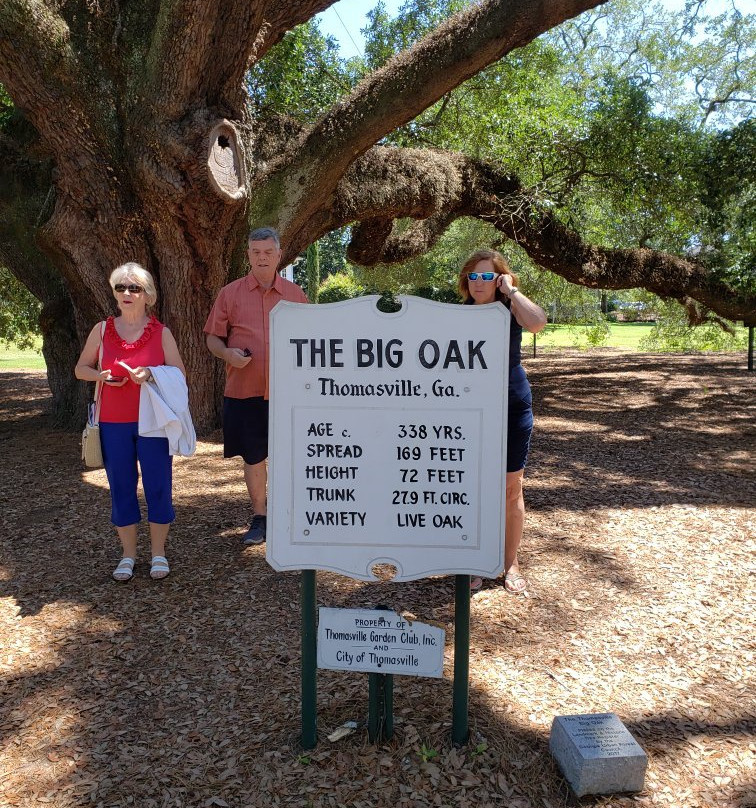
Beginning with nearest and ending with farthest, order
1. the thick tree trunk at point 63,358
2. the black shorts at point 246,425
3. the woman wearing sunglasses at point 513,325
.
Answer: the woman wearing sunglasses at point 513,325 < the black shorts at point 246,425 < the thick tree trunk at point 63,358

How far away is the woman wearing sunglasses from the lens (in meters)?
3.24

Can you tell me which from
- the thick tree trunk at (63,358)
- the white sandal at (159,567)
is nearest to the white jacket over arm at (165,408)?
the white sandal at (159,567)

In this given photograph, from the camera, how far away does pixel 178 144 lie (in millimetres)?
5754

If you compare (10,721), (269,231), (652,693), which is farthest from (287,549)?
(269,231)

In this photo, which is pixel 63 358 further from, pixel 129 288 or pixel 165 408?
pixel 165 408

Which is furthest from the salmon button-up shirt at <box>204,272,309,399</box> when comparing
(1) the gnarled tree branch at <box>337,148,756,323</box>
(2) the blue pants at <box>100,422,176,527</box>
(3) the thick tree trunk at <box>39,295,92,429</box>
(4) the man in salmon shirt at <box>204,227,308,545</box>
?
(3) the thick tree trunk at <box>39,295,92,429</box>

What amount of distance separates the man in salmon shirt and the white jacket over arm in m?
0.36

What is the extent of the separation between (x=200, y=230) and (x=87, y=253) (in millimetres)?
1197

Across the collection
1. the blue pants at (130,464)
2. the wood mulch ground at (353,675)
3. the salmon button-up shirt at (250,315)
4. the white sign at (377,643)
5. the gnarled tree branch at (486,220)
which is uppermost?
the gnarled tree branch at (486,220)

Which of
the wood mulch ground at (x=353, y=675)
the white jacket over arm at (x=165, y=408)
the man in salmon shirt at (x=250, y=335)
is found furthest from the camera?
the man in salmon shirt at (x=250, y=335)

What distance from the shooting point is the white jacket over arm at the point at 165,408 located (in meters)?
3.70

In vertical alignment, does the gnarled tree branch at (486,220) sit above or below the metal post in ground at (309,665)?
above

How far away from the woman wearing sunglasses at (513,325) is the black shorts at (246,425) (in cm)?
144

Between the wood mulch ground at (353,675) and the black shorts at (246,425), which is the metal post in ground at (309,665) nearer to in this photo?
the wood mulch ground at (353,675)
